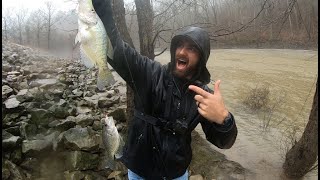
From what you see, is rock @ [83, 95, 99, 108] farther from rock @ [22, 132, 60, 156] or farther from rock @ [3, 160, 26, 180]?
rock @ [3, 160, 26, 180]

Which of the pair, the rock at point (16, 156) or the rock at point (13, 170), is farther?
the rock at point (16, 156)

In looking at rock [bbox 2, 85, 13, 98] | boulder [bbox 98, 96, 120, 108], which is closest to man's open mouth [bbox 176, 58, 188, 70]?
boulder [bbox 98, 96, 120, 108]

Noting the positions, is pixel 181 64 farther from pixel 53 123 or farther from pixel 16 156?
pixel 53 123

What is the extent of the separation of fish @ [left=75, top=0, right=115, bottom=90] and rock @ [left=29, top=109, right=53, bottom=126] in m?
6.70

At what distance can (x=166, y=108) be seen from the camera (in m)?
2.71

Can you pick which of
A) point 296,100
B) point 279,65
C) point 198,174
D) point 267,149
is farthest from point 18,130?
point 279,65

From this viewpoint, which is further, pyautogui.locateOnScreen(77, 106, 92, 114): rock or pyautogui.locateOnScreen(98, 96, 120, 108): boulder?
pyautogui.locateOnScreen(98, 96, 120, 108): boulder

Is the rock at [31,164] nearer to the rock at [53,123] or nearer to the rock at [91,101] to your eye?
the rock at [53,123]

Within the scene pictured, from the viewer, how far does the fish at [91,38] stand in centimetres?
197

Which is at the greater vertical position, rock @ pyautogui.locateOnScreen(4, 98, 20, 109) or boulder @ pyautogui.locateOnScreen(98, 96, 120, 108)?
rock @ pyautogui.locateOnScreen(4, 98, 20, 109)

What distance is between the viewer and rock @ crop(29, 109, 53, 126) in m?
8.38

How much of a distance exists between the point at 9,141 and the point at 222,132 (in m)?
5.52

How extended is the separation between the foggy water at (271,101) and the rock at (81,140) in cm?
241

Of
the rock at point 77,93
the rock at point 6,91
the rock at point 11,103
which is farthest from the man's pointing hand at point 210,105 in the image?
the rock at point 77,93
